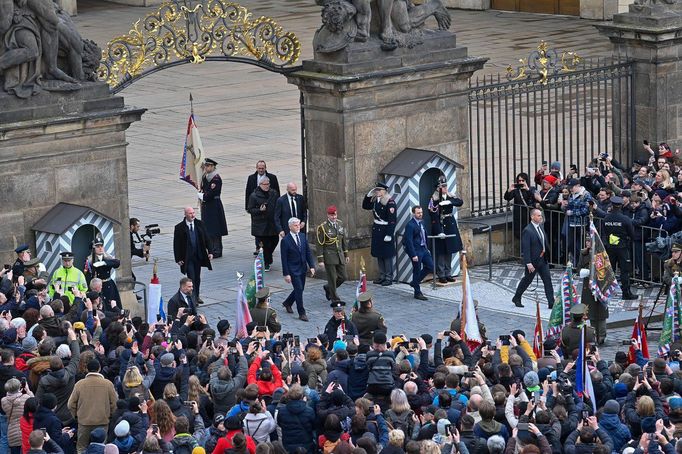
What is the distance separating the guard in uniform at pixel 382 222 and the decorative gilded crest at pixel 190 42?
2262 millimetres

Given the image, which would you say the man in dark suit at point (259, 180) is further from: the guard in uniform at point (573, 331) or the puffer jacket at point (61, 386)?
the puffer jacket at point (61, 386)

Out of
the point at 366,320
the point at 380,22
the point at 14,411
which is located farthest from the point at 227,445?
the point at 380,22

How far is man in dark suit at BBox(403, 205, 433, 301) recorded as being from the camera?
85.5 feet

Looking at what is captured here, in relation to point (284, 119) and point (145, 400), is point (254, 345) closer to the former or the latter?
point (145, 400)

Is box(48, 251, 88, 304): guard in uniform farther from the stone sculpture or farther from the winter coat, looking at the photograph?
the winter coat

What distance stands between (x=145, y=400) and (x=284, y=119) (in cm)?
2214

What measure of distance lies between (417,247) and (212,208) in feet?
12.2

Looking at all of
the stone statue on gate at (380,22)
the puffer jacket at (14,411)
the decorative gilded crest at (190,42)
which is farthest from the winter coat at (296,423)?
the stone statue on gate at (380,22)

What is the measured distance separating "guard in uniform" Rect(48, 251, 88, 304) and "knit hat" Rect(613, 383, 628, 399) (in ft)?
24.6

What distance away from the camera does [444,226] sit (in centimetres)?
2697

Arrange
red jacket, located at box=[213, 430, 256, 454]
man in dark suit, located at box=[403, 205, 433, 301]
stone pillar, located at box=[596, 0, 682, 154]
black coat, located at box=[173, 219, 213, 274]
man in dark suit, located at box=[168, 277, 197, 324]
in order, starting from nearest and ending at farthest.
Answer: red jacket, located at box=[213, 430, 256, 454] < man in dark suit, located at box=[168, 277, 197, 324] < black coat, located at box=[173, 219, 213, 274] < man in dark suit, located at box=[403, 205, 433, 301] < stone pillar, located at box=[596, 0, 682, 154]

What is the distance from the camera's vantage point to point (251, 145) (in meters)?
37.5

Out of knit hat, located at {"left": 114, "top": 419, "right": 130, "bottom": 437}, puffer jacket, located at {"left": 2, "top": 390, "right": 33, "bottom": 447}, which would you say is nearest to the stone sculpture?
puffer jacket, located at {"left": 2, "top": 390, "right": 33, "bottom": 447}

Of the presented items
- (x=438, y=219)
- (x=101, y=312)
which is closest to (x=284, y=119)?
(x=438, y=219)
